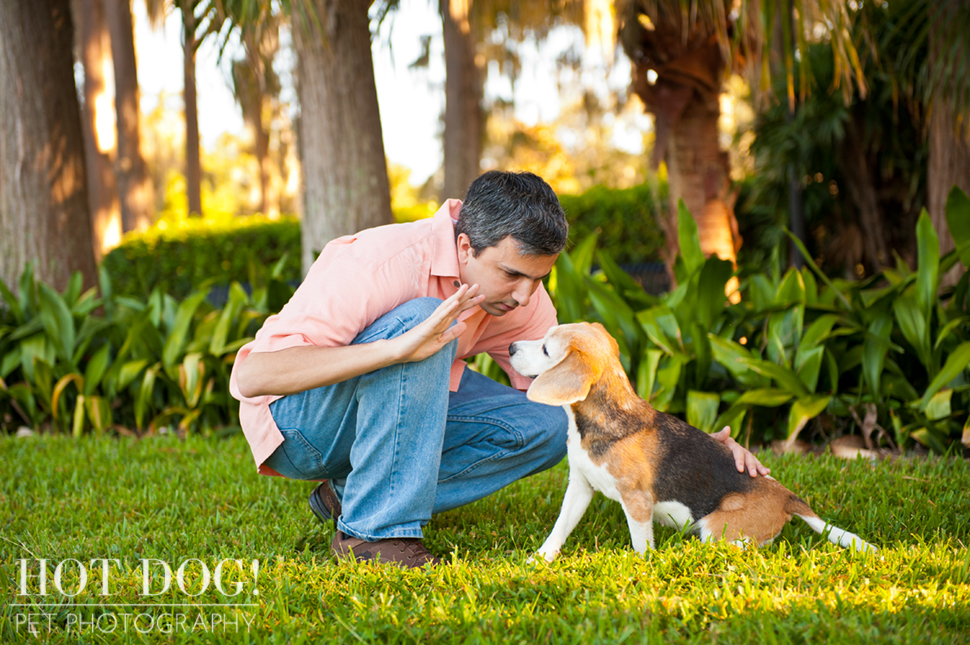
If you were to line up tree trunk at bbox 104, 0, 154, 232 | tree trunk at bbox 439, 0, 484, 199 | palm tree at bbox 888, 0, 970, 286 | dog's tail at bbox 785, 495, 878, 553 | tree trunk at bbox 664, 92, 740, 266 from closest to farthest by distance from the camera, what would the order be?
dog's tail at bbox 785, 495, 878, 553 < palm tree at bbox 888, 0, 970, 286 < tree trunk at bbox 664, 92, 740, 266 < tree trunk at bbox 439, 0, 484, 199 < tree trunk at bbox 104, 0, 154, 232

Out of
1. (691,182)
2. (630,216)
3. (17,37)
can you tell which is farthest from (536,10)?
(17,37)

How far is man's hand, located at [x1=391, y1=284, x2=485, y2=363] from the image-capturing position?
254cm

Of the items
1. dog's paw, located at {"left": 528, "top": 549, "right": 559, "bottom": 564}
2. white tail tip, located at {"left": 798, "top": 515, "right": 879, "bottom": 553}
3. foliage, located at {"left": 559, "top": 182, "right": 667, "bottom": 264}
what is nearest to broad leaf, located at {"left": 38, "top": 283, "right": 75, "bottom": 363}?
dog's paw, located at {"left": 528, "top": 549, "right": 559, "bottom": 564}

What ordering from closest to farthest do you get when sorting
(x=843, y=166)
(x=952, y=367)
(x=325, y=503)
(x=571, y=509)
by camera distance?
(x=571, y=509), (x=325, y=503), (x=952, y=367), (x=843, y=166)

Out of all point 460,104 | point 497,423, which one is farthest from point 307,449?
point 460,104

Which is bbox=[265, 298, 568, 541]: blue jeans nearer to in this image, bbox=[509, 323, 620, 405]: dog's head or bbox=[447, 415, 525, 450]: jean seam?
bbox=[447, 415, 525, 450]: jean seam

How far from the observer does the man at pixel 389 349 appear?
2.60 meters

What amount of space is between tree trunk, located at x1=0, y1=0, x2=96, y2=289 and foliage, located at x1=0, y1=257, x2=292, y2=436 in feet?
2.92

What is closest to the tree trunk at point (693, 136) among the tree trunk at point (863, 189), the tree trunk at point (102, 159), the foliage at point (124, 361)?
the tree trunk at point (863, 189)

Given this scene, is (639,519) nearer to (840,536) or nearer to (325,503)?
(840,536)

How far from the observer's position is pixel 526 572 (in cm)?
253

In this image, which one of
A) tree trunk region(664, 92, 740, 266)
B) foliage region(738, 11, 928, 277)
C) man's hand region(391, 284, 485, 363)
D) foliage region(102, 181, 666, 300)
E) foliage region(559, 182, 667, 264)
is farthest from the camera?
foliage region(102, 181, 666, 300)

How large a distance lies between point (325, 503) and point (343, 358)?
39.1 inches

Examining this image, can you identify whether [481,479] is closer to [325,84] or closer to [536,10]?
[325,84]
